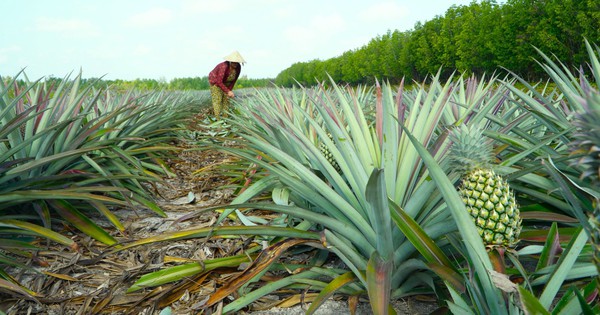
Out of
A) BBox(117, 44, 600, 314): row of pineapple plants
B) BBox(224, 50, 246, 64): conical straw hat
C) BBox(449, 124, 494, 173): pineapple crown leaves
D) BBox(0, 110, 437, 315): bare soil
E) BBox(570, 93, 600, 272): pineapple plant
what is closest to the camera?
BBox(570, 93, 600, 272): pineapple plant

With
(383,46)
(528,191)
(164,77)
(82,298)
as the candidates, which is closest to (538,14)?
(383,46)

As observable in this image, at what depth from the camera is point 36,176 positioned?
210cm

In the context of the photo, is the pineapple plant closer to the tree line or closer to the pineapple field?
the pineapple field

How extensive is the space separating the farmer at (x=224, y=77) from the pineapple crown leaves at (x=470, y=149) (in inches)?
218

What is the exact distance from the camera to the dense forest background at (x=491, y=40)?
24.4 feet

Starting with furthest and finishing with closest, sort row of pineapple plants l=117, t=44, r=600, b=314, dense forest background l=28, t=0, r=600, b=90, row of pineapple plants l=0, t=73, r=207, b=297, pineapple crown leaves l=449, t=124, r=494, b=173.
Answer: dense forest background l=28, t=0, r=600, b=90 → row of pineapple plants l=0, t=73, r=207, b=297 → pineapple crown leaves l=449, t=124, r=494, b=173 → row of pineapple plants l=117, t=44, r=600, b=314

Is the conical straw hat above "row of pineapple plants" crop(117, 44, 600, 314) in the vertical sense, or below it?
above

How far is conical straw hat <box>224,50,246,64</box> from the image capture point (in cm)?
668

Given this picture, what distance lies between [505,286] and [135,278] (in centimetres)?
139

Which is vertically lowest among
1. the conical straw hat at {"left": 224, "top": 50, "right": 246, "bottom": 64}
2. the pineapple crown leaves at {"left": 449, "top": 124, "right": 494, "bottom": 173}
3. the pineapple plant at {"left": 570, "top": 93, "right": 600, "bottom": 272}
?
the pineapple crown leaves at {"left": 449, "top": 124, "right": 494, "bottom": 173}

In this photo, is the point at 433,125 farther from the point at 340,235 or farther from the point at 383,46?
the point at 383,46

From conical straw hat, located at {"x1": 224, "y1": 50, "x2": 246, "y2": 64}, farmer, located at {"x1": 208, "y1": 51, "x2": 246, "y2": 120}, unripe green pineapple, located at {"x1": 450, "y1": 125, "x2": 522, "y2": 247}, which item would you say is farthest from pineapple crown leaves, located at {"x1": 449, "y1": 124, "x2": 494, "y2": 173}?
conical straw hat, located at {"x1": 224, "y1": 50, "x2": 246, "y2": 64}

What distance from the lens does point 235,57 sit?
6770 mm

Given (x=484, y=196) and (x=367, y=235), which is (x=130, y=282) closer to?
(x=367, y=235)
